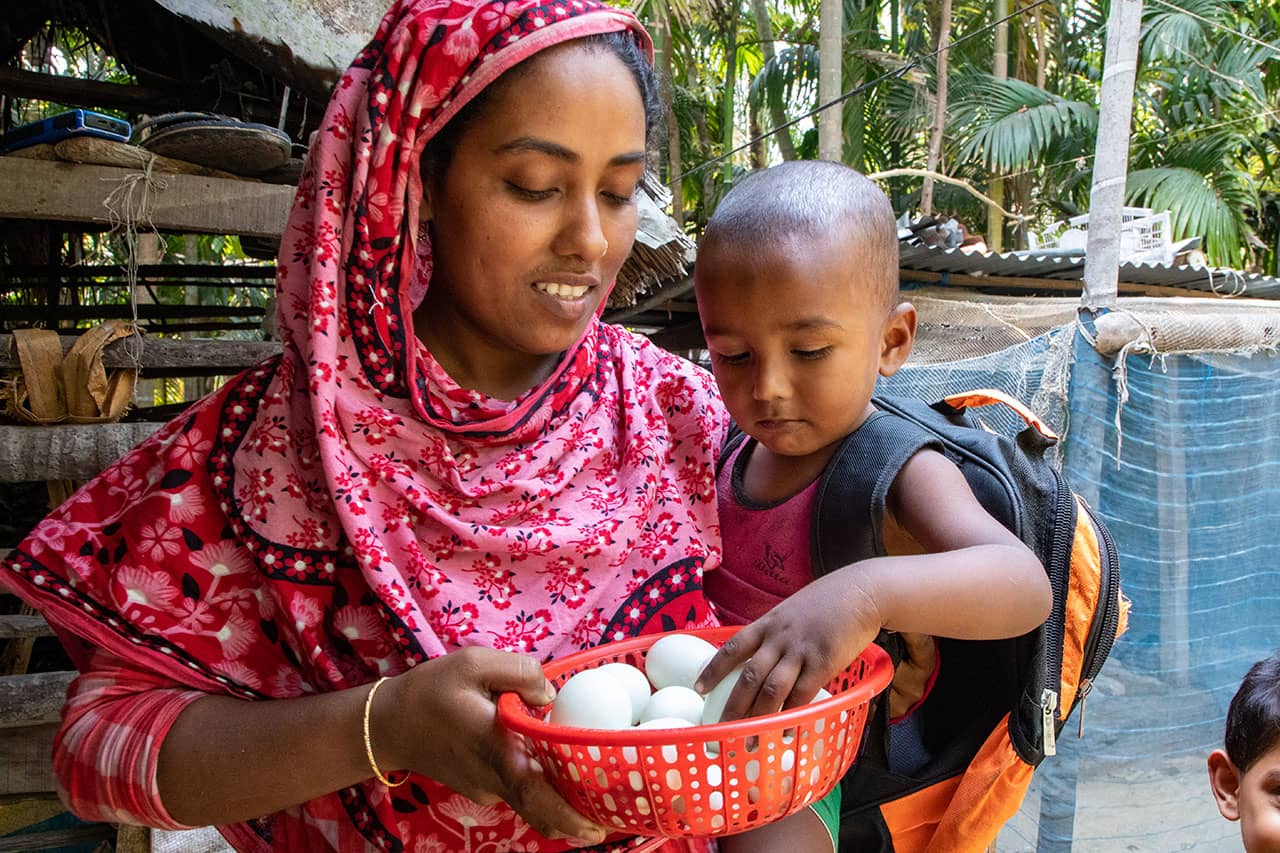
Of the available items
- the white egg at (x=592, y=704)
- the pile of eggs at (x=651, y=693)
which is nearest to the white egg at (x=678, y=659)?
the pile of eggs at (x=651, y=693)

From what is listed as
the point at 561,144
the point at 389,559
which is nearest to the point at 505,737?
the point at 389,559

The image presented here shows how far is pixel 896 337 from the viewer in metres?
1.74

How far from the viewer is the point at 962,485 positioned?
1458 mm

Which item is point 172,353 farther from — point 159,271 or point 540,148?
point 540,148

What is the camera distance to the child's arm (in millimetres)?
Result: 1085

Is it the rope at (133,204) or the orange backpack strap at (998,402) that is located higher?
the rope at (133,204)

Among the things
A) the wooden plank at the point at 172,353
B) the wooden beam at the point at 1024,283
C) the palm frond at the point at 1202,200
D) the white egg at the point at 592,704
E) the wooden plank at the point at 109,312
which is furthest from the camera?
the palm frond at the point at 1202,200

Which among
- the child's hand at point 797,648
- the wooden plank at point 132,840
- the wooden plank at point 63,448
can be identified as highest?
the child's hand at point 797,648

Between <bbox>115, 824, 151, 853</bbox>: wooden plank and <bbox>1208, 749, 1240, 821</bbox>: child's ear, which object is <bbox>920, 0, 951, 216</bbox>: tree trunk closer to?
<bbox>1208, 749, 1240, 821</bbox>: child's ear

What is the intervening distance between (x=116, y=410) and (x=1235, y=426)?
4.55 m

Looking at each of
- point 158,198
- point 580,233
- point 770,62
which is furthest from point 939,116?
point 580,233

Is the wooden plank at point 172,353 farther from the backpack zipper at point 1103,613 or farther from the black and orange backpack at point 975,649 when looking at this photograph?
the backpack zipper at point 1103,613

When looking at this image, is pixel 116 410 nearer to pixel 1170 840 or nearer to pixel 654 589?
pixel 654 589

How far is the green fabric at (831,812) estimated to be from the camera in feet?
5.04
